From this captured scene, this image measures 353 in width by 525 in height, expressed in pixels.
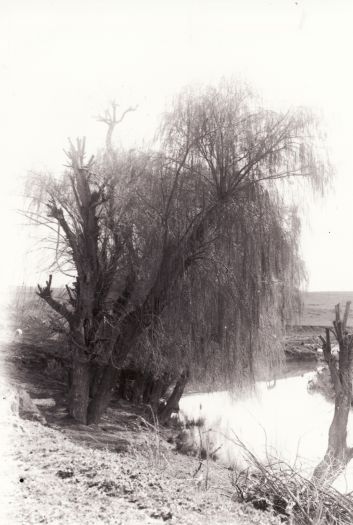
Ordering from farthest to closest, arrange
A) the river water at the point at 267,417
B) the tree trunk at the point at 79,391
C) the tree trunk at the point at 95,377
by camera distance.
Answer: the river water at the point at 267,417 → the tree trunk at the point at 95,377 → the tree trunk at the point at 79,391

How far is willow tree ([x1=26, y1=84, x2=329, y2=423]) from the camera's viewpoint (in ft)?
32.2

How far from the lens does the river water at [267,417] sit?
1141cm

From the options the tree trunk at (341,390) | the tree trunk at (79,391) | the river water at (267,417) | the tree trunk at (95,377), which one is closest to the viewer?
the tree trunk at (341,390)

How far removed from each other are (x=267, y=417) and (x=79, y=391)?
24.8 ft

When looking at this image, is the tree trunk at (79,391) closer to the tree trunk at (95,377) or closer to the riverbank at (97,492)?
the tree trunk at (95,377)

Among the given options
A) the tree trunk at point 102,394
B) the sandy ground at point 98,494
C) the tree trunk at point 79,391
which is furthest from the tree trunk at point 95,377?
the sandy ground at point 98,494

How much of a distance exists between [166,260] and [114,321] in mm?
1563

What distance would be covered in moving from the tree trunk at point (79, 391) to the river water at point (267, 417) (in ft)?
8.55

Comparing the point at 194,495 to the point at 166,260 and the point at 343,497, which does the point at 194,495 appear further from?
the point at 166,260

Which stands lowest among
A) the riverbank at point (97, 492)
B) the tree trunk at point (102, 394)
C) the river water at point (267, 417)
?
the river water at point (267, 417)

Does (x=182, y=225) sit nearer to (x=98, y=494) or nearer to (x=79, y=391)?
(x=79, y=391)

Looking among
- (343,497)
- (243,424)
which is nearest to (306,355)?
(243,424)

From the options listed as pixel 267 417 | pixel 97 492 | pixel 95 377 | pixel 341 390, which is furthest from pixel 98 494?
pixel 267 417

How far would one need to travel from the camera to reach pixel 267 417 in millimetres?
15820
